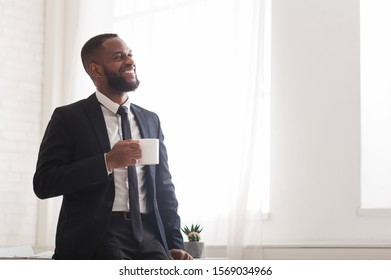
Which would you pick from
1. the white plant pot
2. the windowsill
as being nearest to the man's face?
the windowsill

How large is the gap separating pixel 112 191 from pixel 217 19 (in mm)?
2508

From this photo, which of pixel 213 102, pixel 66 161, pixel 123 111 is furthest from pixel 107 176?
pixel 213 102

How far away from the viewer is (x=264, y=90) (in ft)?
15.0

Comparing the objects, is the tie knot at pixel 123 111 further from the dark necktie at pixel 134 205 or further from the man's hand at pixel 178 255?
the man's hand at pixel 178 255

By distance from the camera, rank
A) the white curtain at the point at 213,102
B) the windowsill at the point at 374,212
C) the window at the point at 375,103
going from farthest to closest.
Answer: the white curtain at the point at 213,102, the window at the point at 375,103, the windowsill at the point at 374,212

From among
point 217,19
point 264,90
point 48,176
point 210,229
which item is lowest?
point 210,229

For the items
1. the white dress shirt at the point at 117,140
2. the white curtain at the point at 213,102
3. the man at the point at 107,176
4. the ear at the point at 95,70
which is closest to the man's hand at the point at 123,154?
the man at the point at 107,176

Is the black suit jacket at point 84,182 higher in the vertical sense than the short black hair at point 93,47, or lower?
lower

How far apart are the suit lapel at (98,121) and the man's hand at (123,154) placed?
0.48 feet

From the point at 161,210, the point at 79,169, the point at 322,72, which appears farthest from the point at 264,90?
the point at 79,169

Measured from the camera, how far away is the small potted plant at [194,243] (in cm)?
434

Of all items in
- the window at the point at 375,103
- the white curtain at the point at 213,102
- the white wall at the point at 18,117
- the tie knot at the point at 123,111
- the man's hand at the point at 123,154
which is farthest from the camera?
the white wall at the point at 18,117

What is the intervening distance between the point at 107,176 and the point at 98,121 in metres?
0.26

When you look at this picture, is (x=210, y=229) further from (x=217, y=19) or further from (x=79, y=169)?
(x=79, y=169)
